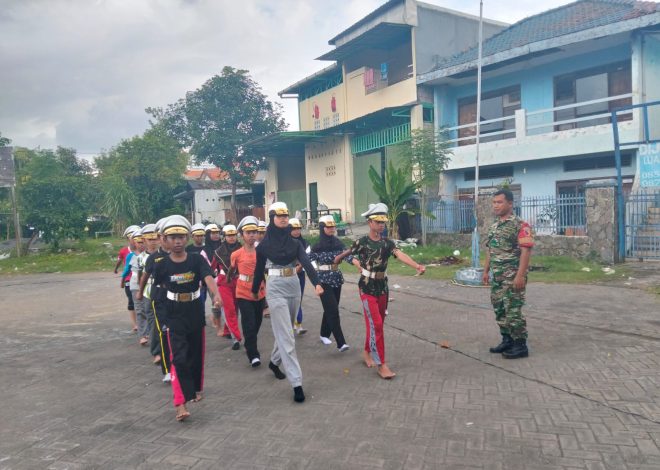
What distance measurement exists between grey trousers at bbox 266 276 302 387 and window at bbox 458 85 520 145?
16321 mm

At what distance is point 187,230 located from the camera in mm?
→ 4695

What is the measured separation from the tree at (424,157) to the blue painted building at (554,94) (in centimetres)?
158

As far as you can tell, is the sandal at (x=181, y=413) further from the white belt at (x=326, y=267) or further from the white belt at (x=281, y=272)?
the white belt at (x=326, y=267)

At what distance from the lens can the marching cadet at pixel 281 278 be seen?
4.95m

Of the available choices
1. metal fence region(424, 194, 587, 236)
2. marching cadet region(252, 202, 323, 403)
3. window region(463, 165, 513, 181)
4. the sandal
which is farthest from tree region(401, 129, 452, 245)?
the sandal

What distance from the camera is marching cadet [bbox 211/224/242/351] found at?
6.92 meters

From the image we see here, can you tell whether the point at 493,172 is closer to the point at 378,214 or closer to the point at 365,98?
the point at 365,98

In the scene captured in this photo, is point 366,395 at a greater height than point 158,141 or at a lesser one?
lesser

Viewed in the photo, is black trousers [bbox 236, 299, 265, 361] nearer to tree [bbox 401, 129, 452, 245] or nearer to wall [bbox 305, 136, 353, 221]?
tree [bbox 401, 129, 452, 245]

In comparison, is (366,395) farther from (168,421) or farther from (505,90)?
(505,90)

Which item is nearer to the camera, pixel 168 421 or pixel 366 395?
pixel 168 421

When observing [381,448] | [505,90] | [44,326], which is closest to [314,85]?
[505,90]

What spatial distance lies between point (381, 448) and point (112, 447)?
2094mm

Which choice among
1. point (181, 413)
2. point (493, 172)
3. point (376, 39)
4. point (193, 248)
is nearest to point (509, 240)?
point (181, 413)
